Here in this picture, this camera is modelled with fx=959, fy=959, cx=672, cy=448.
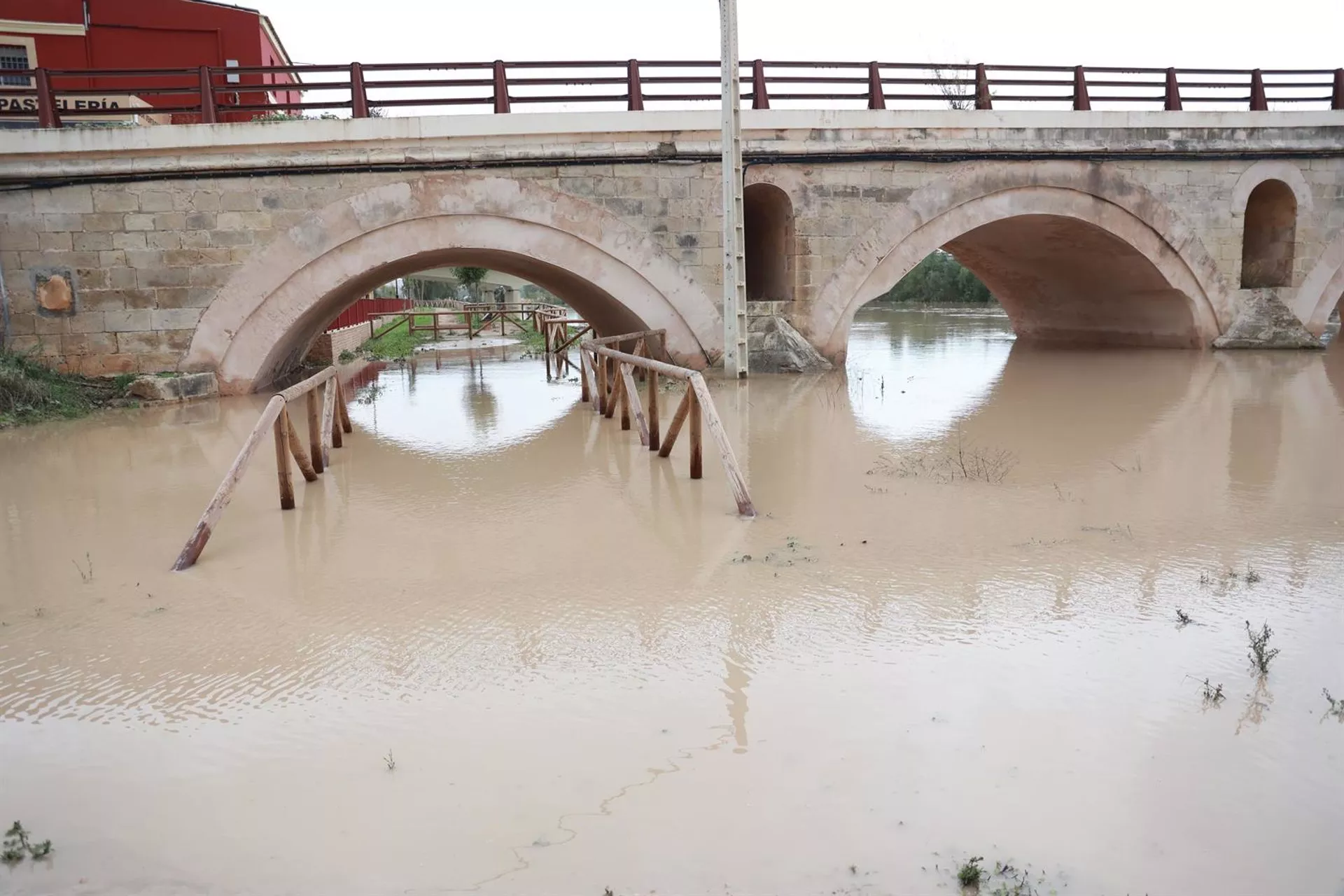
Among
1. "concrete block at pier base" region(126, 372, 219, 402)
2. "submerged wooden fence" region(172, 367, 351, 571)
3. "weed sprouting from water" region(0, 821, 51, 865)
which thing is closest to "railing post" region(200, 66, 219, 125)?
"concrete block at pier base" region(126, 372, 219, 402)

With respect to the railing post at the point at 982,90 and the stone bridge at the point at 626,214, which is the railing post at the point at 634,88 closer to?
the stone bridge at the point at 626,214

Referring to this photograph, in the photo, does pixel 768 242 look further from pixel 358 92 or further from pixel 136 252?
pixel 136 252

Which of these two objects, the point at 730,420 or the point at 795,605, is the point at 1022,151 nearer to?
the point at 730,420

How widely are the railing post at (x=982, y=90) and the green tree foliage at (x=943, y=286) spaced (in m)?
25.3

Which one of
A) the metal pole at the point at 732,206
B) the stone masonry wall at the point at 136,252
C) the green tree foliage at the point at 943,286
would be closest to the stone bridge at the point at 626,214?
the stone masonry wall at the point at 136,252

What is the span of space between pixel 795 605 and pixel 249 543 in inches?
131

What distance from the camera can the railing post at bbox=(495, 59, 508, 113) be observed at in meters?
11.8

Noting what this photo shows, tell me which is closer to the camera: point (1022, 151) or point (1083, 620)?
point (1083, 620)

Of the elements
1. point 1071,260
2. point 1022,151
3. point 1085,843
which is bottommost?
point 1085,843

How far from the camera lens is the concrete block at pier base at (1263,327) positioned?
1495 cm

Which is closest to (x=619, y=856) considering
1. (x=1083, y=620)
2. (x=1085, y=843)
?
(x=1085, y=843)

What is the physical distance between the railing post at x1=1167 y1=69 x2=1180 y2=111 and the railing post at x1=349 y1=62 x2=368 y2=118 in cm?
1128

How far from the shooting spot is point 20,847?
8.91ft

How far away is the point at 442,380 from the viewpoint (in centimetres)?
1589
